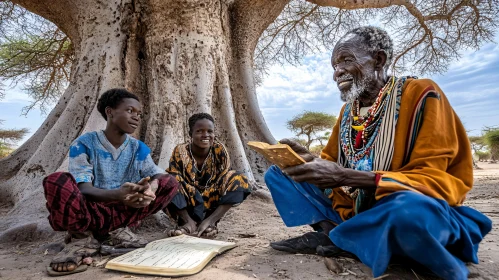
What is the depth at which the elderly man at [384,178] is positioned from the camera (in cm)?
146

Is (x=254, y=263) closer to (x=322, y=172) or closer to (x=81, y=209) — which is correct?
(x=322, y=172)

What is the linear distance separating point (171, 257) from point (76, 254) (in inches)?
20.9

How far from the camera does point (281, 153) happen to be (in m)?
1.61

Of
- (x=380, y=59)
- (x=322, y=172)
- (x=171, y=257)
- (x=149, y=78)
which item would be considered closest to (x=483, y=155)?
(x=149, y=78)

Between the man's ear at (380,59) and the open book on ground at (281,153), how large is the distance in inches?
31.8

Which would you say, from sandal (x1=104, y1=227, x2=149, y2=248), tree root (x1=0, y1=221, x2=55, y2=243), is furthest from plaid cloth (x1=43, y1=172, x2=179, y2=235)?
tree root (x1=0, y1=221, x2=55, y2=243)

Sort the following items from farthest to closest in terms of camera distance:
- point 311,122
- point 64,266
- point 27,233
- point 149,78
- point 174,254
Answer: point 311,122, point 149,78, point 27,233, point 174,254, point 64,266

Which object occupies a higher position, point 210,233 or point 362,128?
point 362,128

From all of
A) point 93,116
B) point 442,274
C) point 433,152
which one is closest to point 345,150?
point 433,152

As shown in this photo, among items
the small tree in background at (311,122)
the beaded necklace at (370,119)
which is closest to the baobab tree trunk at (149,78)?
the beaded necklace at (370,119)

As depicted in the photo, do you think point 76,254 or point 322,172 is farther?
point 76,254

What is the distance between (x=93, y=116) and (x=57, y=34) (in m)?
5.50

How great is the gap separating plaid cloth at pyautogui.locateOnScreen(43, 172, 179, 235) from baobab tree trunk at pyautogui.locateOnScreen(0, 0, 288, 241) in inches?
45.5

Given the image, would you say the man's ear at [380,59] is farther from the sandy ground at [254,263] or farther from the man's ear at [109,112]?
the man's ear at [109,112]
